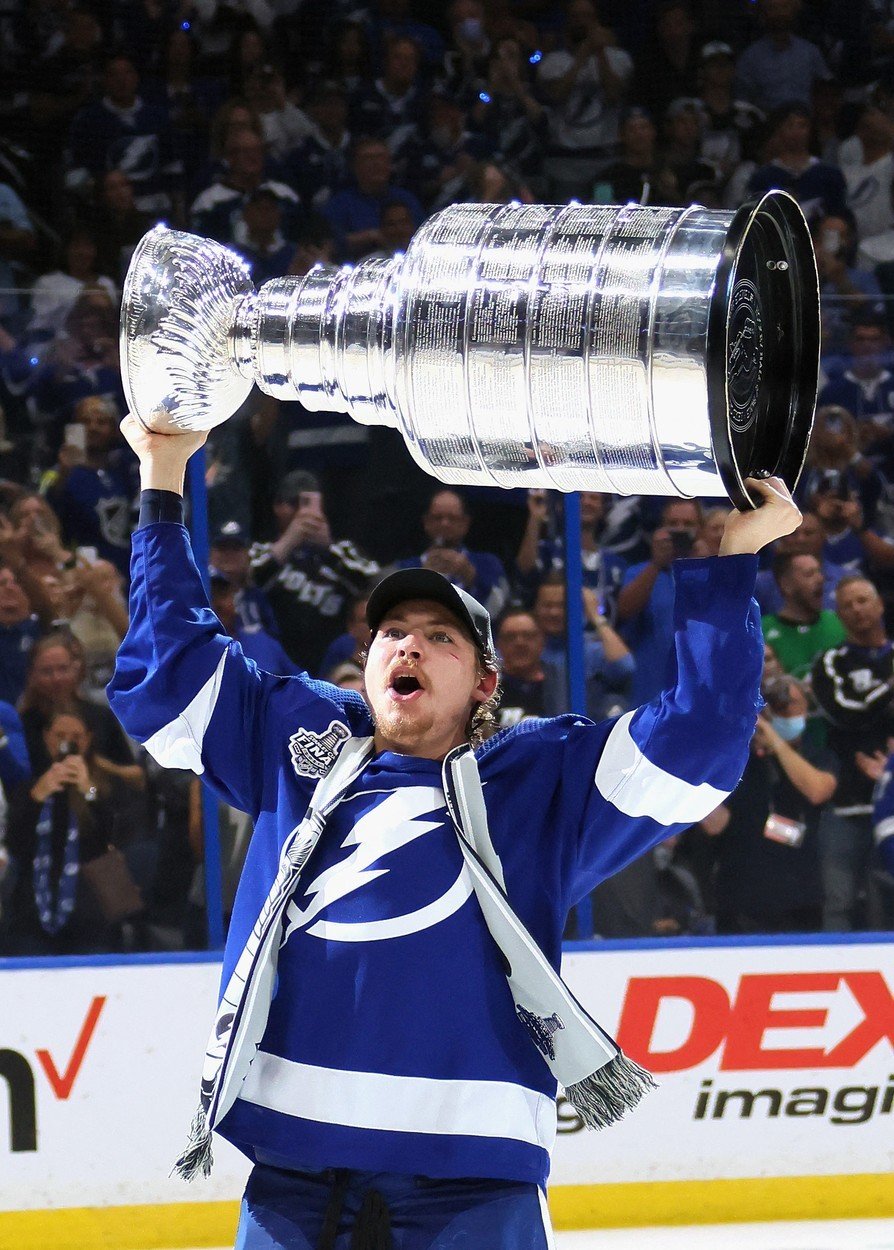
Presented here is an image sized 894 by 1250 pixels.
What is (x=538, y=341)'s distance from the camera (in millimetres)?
2080

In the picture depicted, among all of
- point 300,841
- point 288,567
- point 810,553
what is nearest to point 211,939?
point 288,567

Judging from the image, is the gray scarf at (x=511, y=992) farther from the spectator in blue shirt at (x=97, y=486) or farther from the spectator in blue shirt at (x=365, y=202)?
the spectator in blue shirt at (x=365, y=202)

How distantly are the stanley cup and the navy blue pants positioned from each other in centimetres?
92

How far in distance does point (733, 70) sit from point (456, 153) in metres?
1.35

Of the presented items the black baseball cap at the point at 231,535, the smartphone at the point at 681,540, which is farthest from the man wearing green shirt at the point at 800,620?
the black baseball cap at the point at 231,535

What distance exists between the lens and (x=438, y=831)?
2.37 m

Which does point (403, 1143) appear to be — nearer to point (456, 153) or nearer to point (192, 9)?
point (456, 153)

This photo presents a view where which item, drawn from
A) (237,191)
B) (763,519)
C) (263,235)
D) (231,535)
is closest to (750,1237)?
A: (231,535)

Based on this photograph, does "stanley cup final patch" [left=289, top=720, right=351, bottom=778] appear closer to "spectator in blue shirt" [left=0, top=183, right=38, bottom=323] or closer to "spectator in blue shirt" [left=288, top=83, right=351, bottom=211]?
"spectator in blue shirt" [left=0, top=183, right=38, bottom=323]

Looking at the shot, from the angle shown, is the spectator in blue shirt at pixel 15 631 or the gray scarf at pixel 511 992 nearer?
the gray scarf at pixel 511 992

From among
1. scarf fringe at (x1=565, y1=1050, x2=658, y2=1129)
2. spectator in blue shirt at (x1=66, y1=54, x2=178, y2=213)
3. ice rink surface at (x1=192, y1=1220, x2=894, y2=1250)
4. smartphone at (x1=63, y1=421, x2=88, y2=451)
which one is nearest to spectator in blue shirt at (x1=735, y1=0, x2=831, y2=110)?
spectator in blue shirt at (x1=66, y1=54, x2=178, y2=213)

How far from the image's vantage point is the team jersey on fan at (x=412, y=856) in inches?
88.2

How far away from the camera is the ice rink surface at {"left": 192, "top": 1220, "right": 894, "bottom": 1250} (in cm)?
447

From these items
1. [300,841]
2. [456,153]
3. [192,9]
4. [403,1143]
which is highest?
[192,9]
